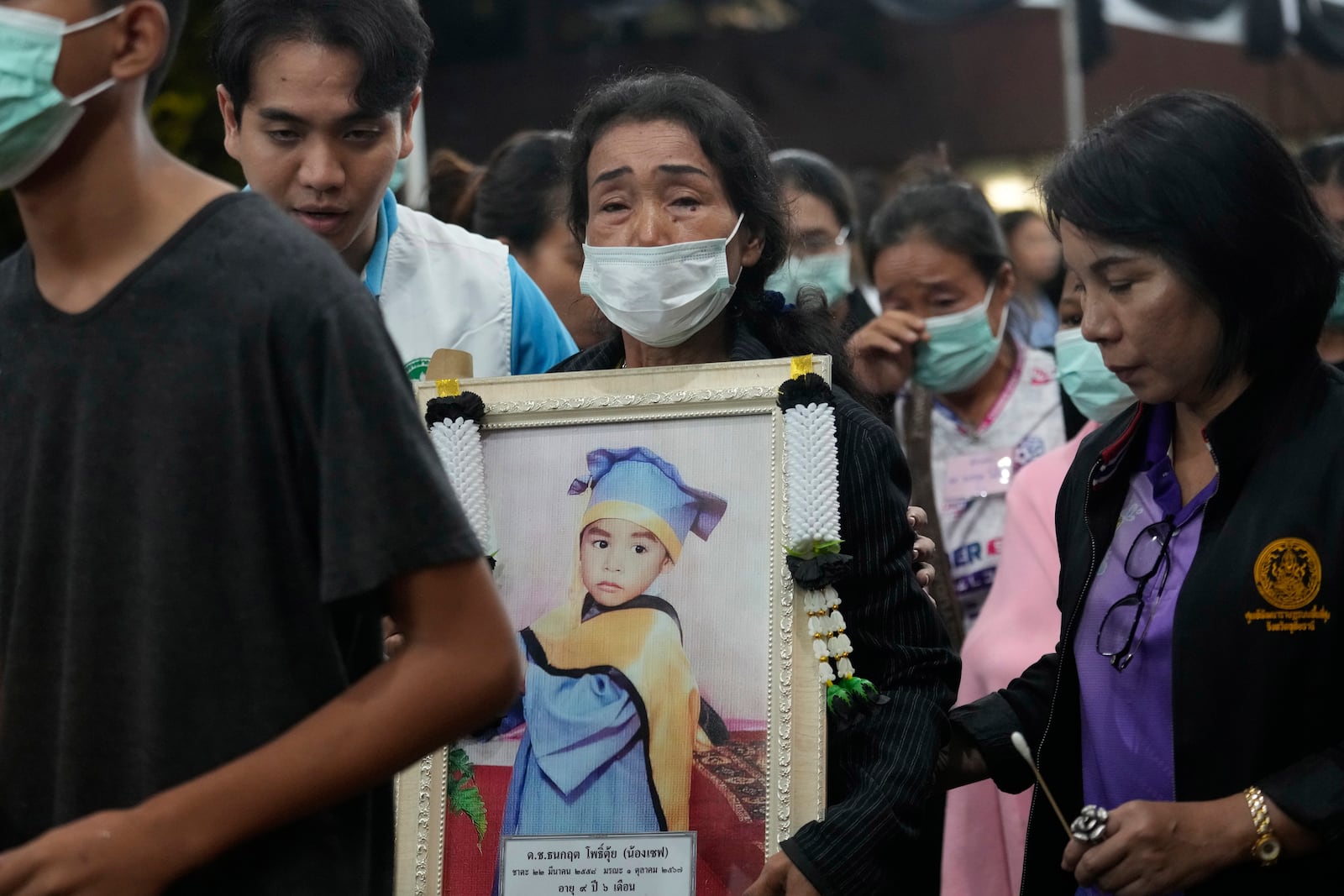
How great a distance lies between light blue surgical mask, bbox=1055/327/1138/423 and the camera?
4.30m

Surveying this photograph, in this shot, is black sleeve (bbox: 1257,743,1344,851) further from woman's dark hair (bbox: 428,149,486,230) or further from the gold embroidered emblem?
woman's dark hair (bbox: 428,149,486,230)

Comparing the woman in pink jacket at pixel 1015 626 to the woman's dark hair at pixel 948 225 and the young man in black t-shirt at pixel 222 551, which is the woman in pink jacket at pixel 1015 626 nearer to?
the woman's dark hair at pixel 948 225

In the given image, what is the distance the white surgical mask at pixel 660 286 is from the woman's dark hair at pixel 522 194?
178 centimetres

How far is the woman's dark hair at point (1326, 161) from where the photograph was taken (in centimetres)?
507

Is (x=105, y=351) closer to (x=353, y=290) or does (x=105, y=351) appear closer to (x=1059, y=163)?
(x=353, y=290)

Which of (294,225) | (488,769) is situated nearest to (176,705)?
(294,225)

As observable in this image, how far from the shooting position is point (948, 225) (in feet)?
17.3

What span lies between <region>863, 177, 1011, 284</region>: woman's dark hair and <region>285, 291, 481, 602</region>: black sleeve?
379cm

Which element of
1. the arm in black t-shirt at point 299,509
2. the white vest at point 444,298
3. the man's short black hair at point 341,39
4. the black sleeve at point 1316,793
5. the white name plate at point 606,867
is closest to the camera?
the arm in black t-shirt at point 299,509

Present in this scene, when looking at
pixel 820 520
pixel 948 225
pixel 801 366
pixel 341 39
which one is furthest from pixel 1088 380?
pixel 341 39

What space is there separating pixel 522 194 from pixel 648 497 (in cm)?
229

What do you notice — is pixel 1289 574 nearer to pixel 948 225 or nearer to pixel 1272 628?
pixel 1272 628

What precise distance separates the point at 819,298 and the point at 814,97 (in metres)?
11.7

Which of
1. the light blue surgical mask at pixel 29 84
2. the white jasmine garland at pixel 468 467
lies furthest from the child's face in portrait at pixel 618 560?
the light blue surgical mask at pixel 29 84
